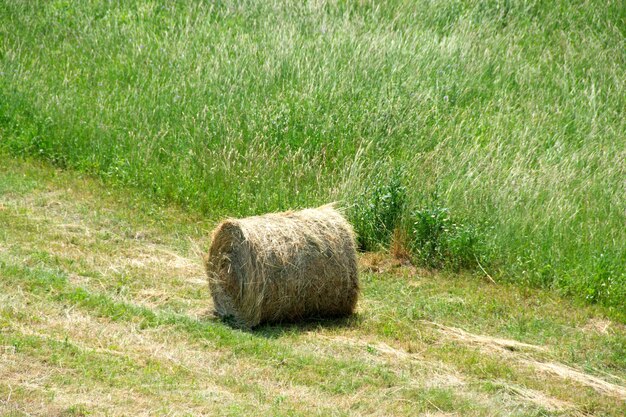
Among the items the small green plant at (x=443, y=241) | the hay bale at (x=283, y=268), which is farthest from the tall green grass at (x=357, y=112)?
the hay bale at (x=283, y=268)

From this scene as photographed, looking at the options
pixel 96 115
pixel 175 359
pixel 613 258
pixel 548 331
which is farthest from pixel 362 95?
pixel 175 359

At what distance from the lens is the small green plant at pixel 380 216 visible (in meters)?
10.3

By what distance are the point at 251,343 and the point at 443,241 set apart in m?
3.19

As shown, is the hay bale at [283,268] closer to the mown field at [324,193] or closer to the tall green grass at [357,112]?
the mown field at [324,193]

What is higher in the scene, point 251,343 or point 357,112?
point 357,112

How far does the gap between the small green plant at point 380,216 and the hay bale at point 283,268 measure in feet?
6.20

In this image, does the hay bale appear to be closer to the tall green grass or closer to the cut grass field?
the cut grass field

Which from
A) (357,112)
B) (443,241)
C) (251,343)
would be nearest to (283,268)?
(251,343)

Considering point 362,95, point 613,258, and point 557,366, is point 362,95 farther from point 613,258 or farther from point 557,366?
point 557,366

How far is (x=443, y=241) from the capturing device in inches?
394

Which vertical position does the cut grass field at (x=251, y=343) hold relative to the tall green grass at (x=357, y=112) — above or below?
below

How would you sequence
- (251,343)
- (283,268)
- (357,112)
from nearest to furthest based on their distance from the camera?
(251,343) < (283,268) < (357,112)

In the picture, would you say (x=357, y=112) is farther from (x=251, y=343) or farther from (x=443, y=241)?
(x=251, y=343)

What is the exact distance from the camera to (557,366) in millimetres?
7641
